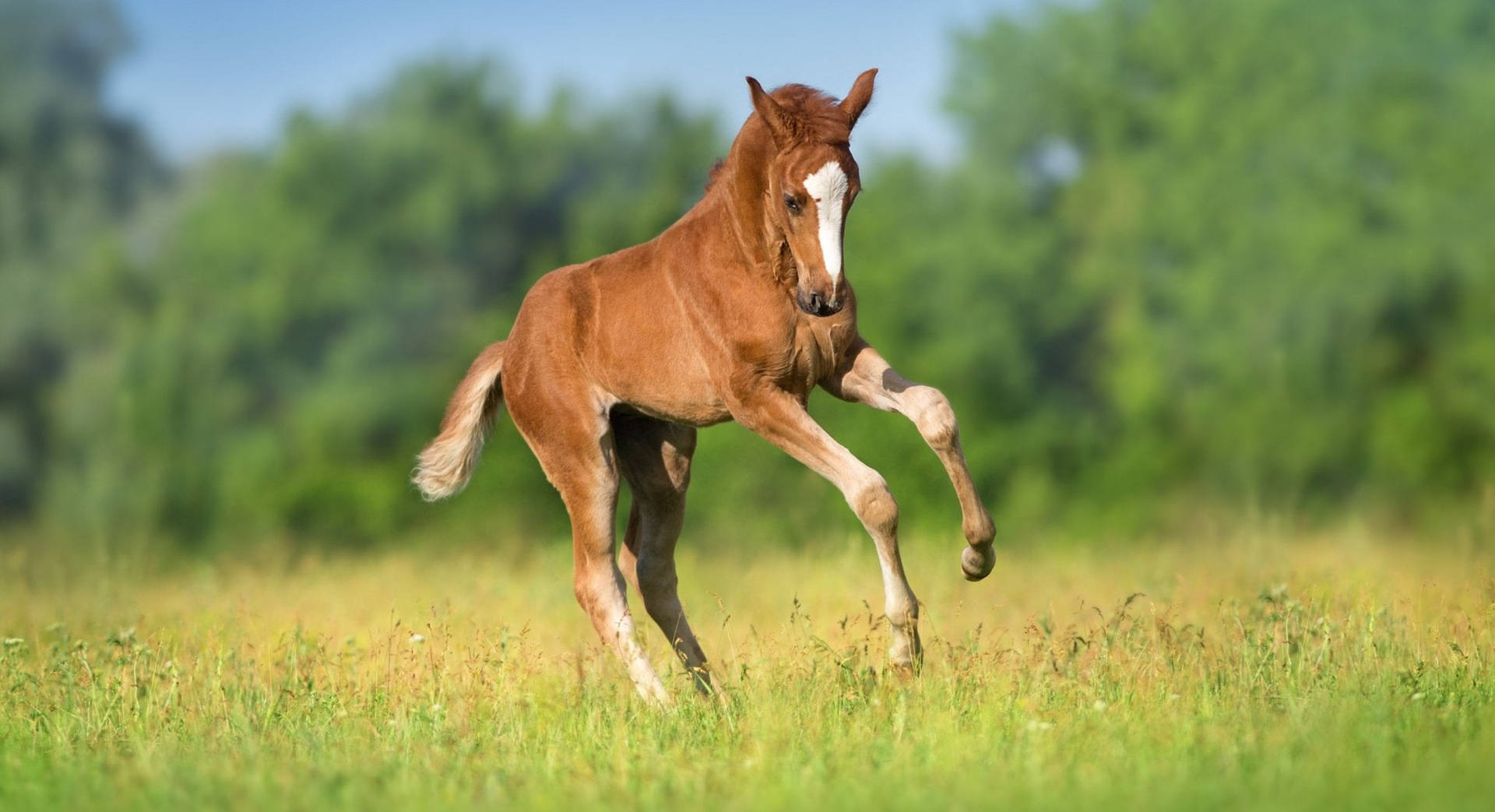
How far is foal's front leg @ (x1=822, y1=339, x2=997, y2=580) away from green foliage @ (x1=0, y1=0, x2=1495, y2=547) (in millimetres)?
14972

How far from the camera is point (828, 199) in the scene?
560 cm

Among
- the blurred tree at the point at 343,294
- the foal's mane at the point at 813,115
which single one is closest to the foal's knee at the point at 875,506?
the foal's mane at the point at 813,115

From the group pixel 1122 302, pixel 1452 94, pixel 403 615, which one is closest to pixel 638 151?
pixel 1122 302

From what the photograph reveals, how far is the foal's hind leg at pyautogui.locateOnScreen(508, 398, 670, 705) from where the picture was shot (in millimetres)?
6785

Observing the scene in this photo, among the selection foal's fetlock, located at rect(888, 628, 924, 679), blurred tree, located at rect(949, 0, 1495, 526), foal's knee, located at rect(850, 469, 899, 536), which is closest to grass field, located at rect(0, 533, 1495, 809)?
foal's fetlock, located at rect(888, 628, 924, 679)

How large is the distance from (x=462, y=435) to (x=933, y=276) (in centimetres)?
2524

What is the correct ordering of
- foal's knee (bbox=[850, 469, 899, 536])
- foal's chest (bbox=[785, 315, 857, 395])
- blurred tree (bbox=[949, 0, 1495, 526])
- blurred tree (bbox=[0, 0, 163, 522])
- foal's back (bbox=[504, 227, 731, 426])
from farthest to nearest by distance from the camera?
blurred tree (bbox=[0, 0, 163, 522]), blurred tree (bbox=[949, 0, 1495, 526]), foal's back (bbox=[504, 227, 731, 426]), foal's chest (bbox=[785, 315, 857, 395]), foal's knee (bbox=[850, 469, 899, 536])

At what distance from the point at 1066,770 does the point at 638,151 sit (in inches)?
1339

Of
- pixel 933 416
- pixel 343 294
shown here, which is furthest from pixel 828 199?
pixel 343 294

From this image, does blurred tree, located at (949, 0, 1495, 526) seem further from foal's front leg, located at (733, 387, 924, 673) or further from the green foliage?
foal's front leg, located at (733, 387, 924, 673)

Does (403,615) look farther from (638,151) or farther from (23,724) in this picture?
(638,151)

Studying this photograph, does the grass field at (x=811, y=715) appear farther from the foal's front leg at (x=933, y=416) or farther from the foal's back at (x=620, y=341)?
the foal's back at (x=620, y=341)

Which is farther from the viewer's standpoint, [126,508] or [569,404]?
[126,508]

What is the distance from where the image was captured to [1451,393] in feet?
73.6
